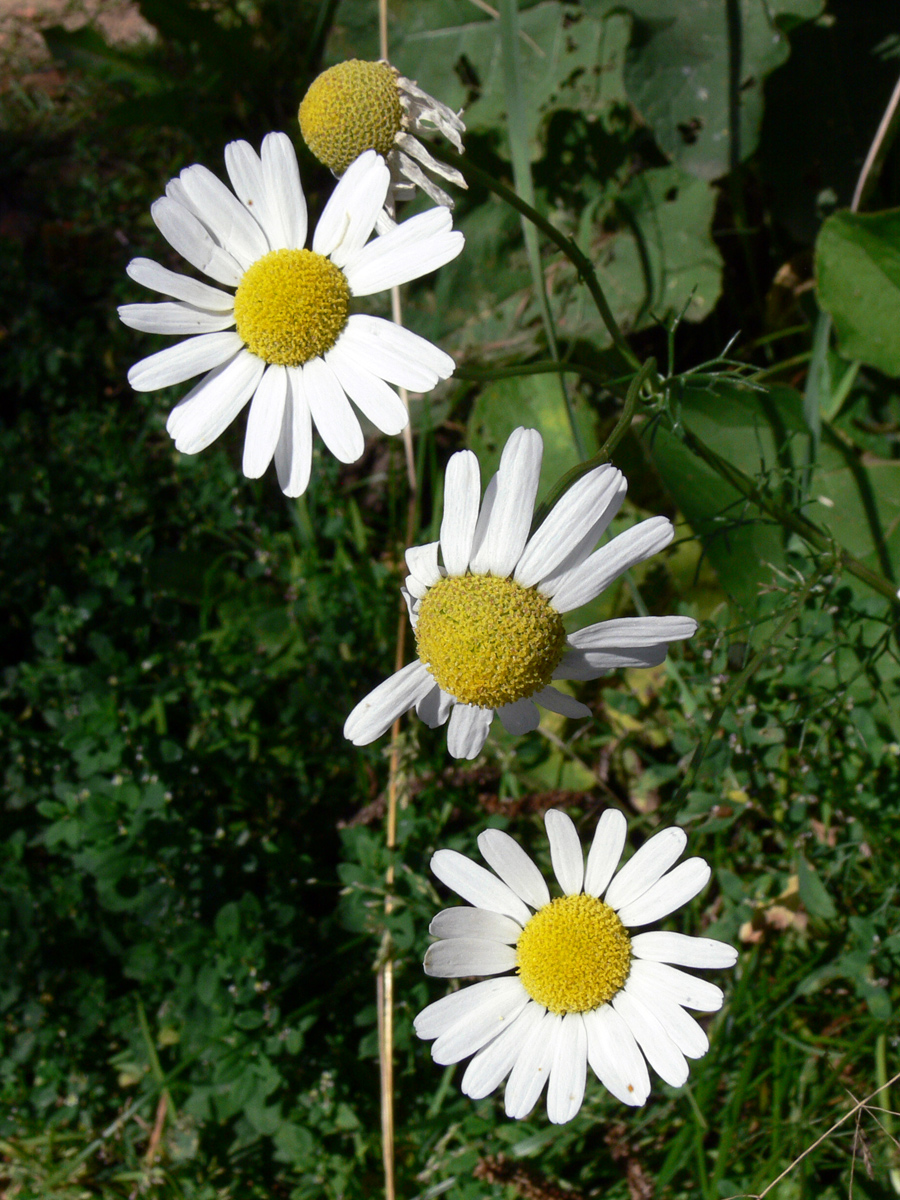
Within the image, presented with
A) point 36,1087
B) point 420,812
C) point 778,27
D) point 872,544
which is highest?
point 778,27

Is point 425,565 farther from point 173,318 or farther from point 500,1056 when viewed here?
point 500,1056

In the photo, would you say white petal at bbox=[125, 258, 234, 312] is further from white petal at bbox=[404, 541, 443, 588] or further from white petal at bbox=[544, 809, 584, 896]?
white petal at bbox=[544, 809, 584, 896]

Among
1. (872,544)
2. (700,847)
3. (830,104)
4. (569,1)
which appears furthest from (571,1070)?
(569,1)

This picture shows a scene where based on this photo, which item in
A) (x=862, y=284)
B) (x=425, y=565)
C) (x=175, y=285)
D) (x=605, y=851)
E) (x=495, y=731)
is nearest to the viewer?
(x=425, y=565)

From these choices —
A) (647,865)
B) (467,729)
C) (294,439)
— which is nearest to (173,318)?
(294,439)

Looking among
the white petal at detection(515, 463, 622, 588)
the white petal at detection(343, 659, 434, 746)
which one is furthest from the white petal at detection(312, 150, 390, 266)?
the white petal at detection(343, 659, 434, 746)

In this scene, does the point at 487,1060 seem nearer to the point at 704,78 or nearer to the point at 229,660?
the point at 229,660
